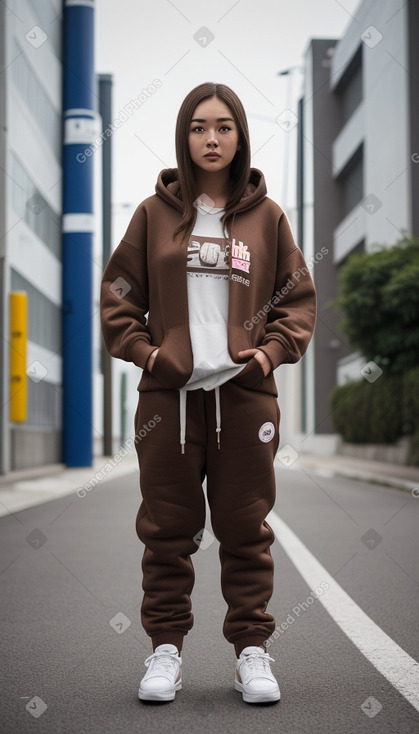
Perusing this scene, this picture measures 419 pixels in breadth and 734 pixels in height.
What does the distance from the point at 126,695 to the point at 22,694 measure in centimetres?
34

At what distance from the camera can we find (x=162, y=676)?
3.08 meters

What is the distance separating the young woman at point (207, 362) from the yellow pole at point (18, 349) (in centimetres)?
1319

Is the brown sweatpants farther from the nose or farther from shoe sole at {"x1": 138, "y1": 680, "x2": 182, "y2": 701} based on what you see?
the nose

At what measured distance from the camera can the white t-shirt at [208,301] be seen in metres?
3.06

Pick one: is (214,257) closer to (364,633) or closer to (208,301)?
(208,301)

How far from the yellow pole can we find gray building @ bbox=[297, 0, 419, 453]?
11451 mm

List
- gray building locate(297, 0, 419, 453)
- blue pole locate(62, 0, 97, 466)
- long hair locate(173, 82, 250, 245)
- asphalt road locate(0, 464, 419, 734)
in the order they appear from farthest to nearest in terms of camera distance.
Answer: gray building locate(297, 0, 419, 453), blue pole locate(62, 0, 97, 466), long hair locate(173, 82, 250, 245), asphalt road locate(0, 464, 419, 734)

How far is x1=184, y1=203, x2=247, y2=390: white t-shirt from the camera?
10.0 feet

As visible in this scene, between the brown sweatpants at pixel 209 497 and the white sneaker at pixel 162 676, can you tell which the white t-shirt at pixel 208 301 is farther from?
the white sneaker at pixel 162 676

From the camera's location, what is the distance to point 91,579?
563 cm

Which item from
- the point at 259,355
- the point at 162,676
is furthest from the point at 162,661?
the point at 259,355


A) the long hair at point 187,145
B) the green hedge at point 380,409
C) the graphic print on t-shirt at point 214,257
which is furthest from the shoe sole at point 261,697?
the green hedge at point 380,409

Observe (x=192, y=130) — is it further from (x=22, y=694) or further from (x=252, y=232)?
(x=22, y=694)

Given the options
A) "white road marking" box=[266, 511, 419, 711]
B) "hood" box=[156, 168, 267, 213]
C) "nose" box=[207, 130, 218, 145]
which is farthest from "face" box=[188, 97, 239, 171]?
"white road marking" box=[266, 511, 419, 711]
